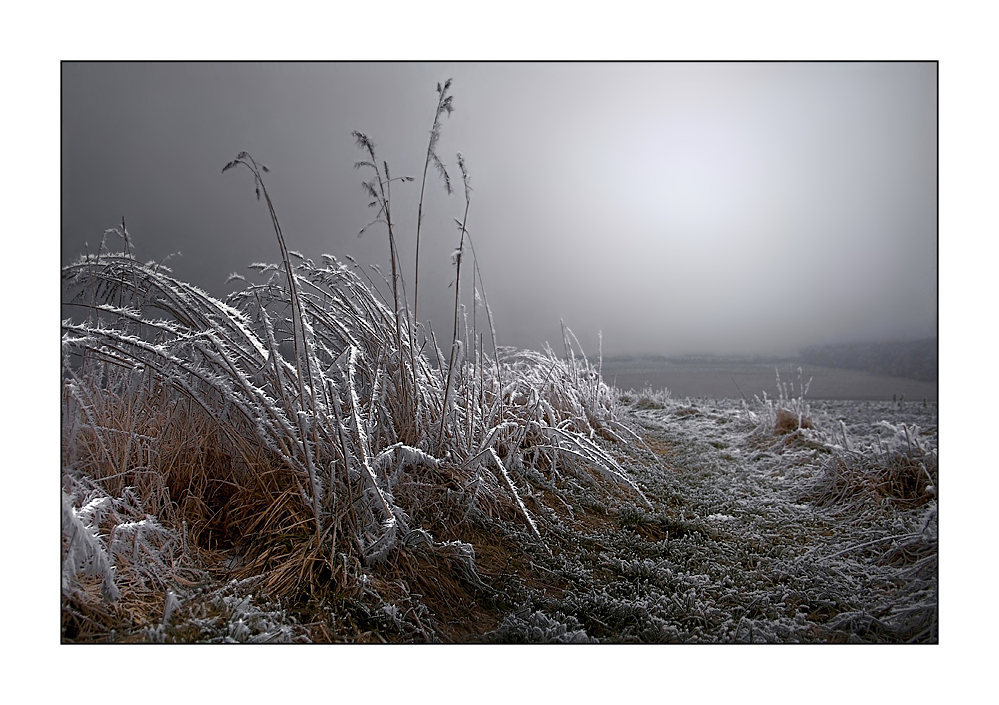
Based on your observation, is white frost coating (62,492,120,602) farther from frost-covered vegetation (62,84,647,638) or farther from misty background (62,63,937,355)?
misty background (62,63,937,355)

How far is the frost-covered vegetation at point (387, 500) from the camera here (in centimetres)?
130

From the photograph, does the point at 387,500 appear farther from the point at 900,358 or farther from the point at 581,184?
the point at 900,358

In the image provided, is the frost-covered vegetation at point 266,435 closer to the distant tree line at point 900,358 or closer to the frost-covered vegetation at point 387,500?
the frost-covered vegetation at point 387,500

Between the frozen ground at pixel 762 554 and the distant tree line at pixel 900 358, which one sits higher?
the distant tree line at pixel 900 358

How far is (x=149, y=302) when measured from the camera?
1.52m

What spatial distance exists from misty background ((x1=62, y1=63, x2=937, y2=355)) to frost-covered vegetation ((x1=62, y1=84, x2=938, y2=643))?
7 centimetres

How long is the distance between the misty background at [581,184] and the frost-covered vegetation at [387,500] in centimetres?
7

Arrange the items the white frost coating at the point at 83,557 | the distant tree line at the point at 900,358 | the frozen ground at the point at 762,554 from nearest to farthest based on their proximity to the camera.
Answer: the white frost coating at the point at 83,557 → the frozen ground at the point at 762,554 → the distant tree line at the point at 900,358

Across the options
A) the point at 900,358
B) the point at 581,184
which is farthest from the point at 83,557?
the point at 900,358

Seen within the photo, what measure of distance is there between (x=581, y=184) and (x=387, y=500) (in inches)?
39.5

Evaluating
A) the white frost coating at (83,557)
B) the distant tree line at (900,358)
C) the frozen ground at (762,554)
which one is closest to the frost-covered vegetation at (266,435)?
the white frost coating at (83,557)

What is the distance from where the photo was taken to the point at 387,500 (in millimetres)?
1383
